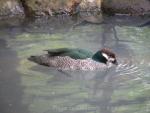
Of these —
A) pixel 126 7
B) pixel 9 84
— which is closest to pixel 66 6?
pixel 126 7

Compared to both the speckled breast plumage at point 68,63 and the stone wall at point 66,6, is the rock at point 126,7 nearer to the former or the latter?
the stone wall at point 66,6

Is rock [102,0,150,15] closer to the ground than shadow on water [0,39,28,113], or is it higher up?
higher up

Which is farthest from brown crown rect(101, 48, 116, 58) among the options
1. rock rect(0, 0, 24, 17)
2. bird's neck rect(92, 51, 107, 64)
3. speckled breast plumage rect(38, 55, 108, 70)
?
rock rect(0, 0, 24, 17)

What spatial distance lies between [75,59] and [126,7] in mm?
4558

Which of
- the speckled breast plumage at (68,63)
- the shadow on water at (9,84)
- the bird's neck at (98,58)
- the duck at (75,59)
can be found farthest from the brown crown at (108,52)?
the shadow on water at (9,84)

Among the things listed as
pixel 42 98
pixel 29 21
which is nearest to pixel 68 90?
pixel 42 98

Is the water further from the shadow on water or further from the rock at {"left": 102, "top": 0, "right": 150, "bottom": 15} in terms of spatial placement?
the rock at {"left": 102, "top": 0, "right": 150, "bottom": 15}

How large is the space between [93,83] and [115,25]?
3.94 metres

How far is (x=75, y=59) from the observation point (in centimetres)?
1021

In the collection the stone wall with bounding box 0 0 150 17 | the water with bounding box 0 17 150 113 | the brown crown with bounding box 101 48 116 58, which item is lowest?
the water with bounding box 0 17 150 113

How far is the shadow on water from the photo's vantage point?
817 cm

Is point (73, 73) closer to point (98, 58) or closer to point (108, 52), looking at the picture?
point (98, 58)

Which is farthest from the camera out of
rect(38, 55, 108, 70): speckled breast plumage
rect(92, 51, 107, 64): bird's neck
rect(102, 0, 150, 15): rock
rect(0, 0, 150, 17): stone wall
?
rect(102, 0, 150, 15): rock

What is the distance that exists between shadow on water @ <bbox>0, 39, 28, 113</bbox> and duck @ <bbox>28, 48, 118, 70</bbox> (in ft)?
1.61
